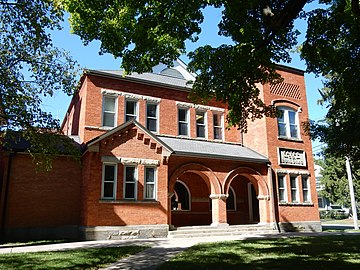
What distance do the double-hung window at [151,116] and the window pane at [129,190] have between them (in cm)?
496

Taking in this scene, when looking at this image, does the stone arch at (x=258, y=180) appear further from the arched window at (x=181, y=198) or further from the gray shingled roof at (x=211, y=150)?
the arched window at (x=181, y=198)

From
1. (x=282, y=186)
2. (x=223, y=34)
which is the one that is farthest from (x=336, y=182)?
(x=223, y=34)

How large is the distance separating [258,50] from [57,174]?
1212 cm

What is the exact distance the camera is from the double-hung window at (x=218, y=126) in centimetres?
2318

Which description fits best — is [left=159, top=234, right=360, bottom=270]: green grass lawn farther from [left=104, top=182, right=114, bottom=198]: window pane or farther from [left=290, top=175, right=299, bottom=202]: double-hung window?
[left=290, top=175, right=299, bottom=202]: double-hung window

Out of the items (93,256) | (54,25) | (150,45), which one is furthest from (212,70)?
→ (93,256)

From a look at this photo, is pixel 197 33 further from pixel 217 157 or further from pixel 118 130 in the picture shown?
pixel 217 157

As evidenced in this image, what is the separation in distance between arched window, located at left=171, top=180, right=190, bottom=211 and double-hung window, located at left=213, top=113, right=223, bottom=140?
4294 mm

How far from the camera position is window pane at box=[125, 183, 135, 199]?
53.6ft

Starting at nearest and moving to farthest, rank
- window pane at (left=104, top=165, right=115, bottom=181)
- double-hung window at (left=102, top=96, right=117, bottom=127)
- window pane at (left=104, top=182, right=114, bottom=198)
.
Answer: window pane at (left=104, top=182, right=114, bottom=198) < window pane at (left=104, top=165, right=115, bottom=181) < double-hung window at (left=102, top=96, right=117, bottom=127)

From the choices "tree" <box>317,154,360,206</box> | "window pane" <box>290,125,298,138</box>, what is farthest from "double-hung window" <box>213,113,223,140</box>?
"tree" <box>317,154,360,206</box>

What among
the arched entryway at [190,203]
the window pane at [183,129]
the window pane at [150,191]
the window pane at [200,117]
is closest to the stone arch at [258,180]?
the arched entryway at [190,203]

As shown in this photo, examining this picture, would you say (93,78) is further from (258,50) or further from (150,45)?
(258,50)

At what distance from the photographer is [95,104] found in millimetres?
18891
